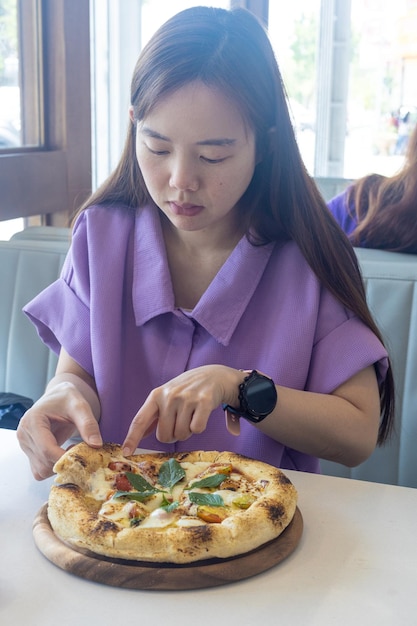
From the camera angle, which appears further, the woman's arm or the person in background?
the person in background

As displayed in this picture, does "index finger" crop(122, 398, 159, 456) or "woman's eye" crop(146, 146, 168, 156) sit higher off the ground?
"woman's eye" crop(146, 146, 168, 156)

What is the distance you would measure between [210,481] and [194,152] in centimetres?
47

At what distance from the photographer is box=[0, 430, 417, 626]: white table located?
732 mm

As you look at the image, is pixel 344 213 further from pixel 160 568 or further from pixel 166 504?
pixel 160 568

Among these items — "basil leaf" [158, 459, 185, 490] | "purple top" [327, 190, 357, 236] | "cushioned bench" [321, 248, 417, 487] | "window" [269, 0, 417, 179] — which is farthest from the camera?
"window" [269, 0, 417, 179]

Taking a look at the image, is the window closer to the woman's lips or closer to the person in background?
the person in background

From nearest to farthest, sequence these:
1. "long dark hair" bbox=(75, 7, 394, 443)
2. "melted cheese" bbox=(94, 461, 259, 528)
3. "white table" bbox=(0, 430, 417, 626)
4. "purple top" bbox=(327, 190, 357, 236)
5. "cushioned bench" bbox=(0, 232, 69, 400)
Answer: "white table" bbox=(0, 430, 417, 626), "melted cheese" bbox=(94, 461, 259, 528), "long dark hair" bbox=(75, 7, 394, 443), "cushioned bench" bbox=(0, 232, 69, 400), "purple top" bbox=(327, 190, 357, 236)

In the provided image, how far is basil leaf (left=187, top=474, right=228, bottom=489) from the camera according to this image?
3.10 feet

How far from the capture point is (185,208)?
1202 mm

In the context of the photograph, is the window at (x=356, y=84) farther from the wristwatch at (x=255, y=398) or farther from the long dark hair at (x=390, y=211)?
the wristwatch at (x=255, y=398)

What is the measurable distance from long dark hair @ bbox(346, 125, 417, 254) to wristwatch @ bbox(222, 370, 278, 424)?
Result: 1.01 m

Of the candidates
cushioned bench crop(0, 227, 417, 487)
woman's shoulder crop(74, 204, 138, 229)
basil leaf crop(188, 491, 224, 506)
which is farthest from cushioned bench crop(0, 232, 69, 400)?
basil leaf crop(188, 491, 224, 506)

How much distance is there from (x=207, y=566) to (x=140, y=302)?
2.07 feet

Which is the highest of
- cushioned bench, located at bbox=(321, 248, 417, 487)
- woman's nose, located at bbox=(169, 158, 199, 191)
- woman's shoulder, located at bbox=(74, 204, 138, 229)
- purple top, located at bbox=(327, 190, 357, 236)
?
woman's nose, located at bbox=(169, 158, 199, 191)
